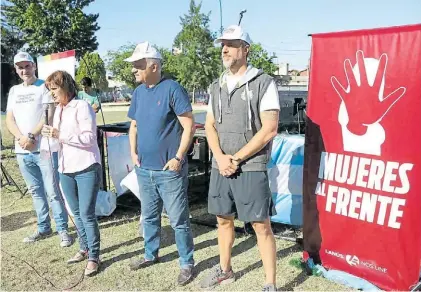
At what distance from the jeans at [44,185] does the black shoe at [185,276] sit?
1504 millimetres

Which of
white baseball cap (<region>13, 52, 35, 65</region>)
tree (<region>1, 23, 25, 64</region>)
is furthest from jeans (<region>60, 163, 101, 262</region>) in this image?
tree (<region>1, 23, 25, 64</region>)

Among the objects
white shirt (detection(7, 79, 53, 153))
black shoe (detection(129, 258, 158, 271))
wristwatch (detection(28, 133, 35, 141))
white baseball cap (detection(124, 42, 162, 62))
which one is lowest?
black shoe (detection(129, 258, 158, 271))

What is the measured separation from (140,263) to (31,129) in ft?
5.39

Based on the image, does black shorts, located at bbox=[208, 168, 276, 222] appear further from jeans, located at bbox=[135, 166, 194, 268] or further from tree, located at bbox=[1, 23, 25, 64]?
tree, located at bbox=[1, 23, 25, 64]

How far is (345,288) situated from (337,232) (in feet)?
1.33

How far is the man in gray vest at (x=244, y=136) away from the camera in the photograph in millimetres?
2676

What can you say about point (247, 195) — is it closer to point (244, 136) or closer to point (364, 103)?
point (244, 136)

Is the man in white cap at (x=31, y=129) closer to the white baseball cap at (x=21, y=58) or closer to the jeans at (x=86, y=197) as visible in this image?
the white baseball cap at (x=21, y=58)

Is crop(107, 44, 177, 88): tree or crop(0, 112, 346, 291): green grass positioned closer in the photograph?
crop(0, 112, 346, 291): green grass

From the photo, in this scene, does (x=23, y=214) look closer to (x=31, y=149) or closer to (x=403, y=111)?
(x=31, y=149)

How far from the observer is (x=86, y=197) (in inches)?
129

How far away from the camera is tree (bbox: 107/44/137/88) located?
5106cm

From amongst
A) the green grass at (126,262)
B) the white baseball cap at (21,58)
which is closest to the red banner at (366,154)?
the green grass at (126,262)

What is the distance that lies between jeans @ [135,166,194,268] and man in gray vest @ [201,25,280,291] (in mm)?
367
